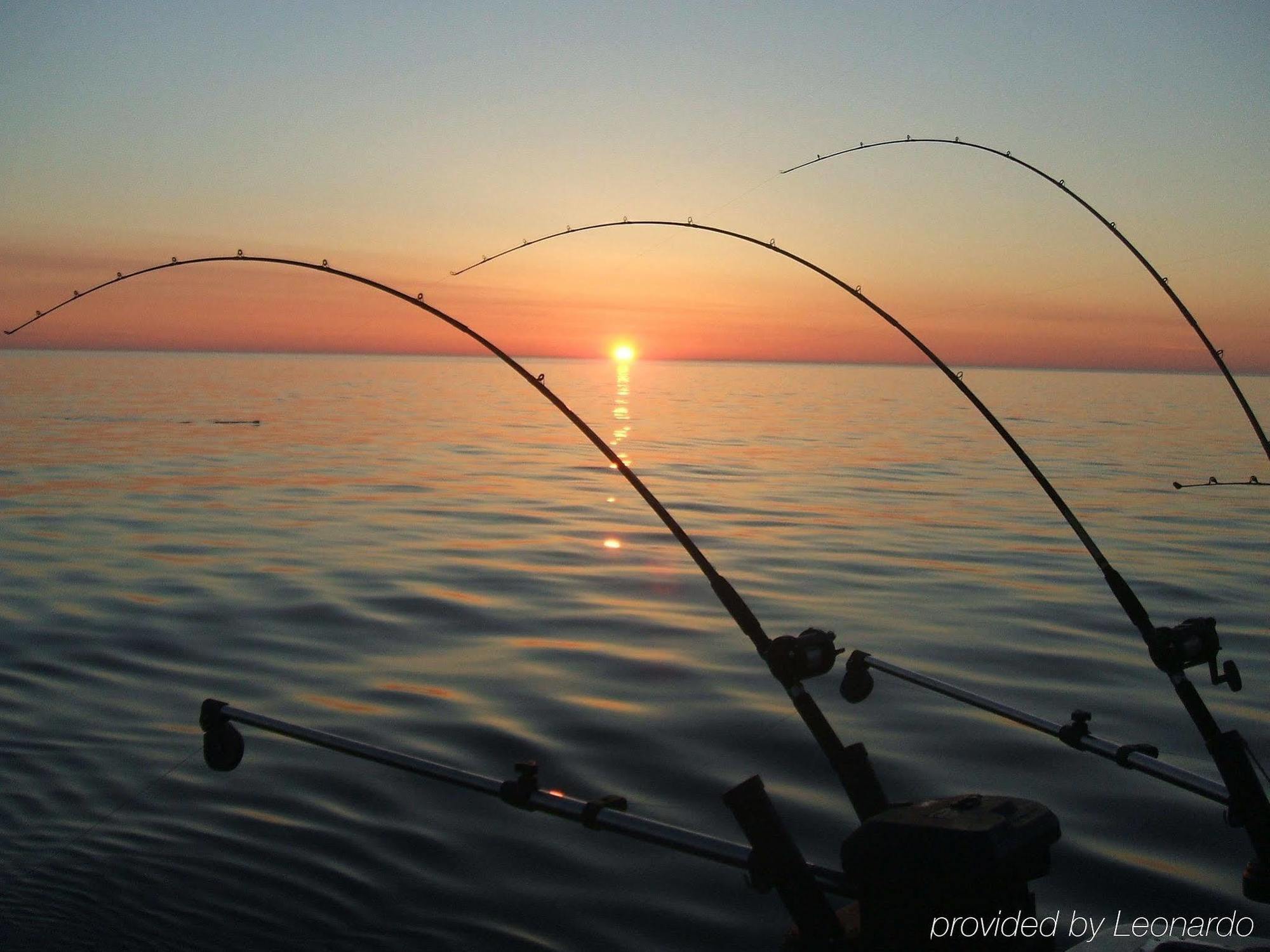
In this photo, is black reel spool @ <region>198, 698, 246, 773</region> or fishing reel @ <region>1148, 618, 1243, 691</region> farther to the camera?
black reel spool @ <region>198, 698, 246, 773</region>

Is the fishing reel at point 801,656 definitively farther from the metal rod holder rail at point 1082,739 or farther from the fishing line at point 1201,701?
the metal rod holder rail at point 1082,739

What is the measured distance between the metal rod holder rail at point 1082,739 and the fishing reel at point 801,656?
122cm

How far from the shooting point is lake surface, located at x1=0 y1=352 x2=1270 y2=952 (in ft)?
16.3

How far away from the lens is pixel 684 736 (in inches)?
287

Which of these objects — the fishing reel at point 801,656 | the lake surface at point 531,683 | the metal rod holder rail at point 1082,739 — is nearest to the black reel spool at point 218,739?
the lake surface at point 531,683

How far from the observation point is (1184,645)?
12.9 feet

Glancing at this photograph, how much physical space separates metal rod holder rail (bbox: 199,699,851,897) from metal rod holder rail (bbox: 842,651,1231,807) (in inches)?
55.0

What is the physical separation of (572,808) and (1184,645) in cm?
221

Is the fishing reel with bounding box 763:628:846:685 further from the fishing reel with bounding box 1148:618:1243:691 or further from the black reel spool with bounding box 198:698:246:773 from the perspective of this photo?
the black reel spool with bounding box 198:698:246:773

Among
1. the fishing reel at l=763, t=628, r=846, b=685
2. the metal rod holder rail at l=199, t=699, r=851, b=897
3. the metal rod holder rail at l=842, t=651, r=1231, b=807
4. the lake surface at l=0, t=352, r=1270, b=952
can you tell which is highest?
the fishing reel at l=763, t=628, r=846, b=685

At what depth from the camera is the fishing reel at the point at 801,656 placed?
12.1 ft

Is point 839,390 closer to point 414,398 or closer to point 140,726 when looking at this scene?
point 414,398

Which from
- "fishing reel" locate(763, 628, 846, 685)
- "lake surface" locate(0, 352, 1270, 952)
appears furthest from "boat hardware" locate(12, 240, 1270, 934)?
"lake surface" locate(0, 352, 1270, 952)

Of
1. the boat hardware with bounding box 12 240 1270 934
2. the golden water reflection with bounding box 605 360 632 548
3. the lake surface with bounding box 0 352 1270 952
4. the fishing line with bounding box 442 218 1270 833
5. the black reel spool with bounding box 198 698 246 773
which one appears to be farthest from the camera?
the golden water reflection with bounding box 605 360 632 548
